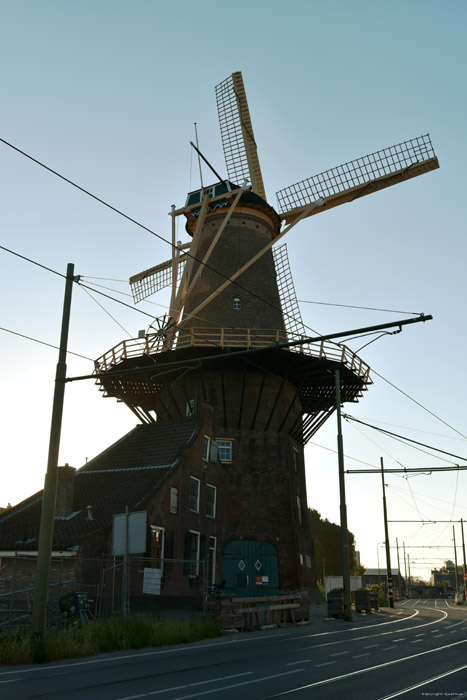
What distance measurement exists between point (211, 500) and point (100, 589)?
982 centimetres

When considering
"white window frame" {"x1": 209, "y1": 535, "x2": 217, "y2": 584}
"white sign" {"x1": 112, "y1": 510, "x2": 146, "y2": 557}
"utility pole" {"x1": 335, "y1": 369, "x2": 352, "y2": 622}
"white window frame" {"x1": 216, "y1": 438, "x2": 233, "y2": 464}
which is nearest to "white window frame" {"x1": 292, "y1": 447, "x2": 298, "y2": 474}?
"white window frame" {"x1": 216, "y1": 438, "x2": 233, "y2": 464}

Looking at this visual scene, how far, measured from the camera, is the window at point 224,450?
110 ft

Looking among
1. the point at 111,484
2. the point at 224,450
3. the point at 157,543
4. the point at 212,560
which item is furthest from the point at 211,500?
the point at 157,543

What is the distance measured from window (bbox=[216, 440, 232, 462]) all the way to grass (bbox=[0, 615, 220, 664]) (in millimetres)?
14250

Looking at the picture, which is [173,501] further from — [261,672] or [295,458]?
[261,672]

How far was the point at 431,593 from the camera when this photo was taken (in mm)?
105812

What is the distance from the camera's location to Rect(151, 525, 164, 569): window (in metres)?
25.7

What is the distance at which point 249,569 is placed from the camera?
105 ft

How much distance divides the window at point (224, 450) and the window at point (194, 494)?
11.6ft

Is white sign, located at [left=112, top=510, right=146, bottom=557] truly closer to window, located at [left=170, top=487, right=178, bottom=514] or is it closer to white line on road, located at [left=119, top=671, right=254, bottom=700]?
white line on road, located at [left=119, top=671, right=254, bottom=700]

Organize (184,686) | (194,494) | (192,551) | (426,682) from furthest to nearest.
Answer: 1. (194,494)
2. (192,551)
3. (426,682)
4. (184,686)

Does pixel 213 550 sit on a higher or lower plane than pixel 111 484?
lower

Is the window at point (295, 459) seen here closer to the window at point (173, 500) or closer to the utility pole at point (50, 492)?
the window at point (173, 500)

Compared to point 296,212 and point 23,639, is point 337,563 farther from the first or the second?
point 23,639
